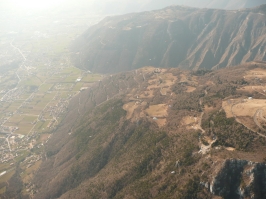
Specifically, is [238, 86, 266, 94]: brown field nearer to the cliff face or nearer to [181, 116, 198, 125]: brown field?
[181, 116, 198, 125]: brown field

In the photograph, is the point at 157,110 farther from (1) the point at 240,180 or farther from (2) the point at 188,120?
(1) the point at 240,180

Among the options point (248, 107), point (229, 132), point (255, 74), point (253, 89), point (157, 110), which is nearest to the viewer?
point (229, 132)

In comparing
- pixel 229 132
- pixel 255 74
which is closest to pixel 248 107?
pixel 229 132

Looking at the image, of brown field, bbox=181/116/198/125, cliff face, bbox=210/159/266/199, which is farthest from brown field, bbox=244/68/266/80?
cliff face, bbox=210/159/266/199


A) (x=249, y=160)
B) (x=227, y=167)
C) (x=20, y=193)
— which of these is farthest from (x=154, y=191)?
(x=20, y=193)

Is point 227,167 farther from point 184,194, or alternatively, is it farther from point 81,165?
point 81,165

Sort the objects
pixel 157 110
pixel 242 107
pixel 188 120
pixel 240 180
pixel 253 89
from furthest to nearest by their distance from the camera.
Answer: pixel 157 110 → pixel 253 89 → pixel 188 120 → pixel 242 107 → pixel 240 180
